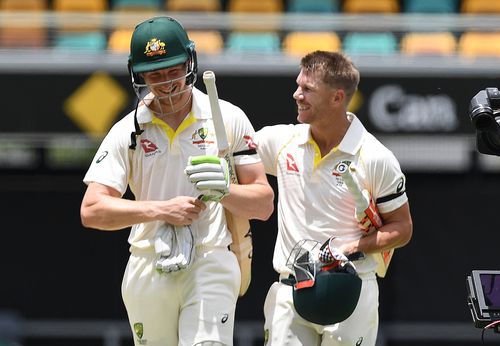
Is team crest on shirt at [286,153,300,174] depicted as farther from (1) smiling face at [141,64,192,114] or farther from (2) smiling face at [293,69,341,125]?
(1) smiling face at [141,64,192,114]

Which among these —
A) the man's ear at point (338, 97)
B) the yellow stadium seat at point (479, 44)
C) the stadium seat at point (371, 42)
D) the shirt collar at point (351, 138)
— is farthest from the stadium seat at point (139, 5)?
the man's ear at point (338, 97)

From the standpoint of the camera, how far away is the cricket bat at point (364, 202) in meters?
5.28

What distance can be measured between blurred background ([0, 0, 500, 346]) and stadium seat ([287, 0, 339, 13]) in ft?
0.04

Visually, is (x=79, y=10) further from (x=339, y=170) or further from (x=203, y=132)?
(x=339, y=170)

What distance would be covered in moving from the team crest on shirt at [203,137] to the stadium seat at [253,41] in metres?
5.24

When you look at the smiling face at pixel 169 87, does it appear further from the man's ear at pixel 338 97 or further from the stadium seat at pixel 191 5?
the stadium seat at pixel 191 5

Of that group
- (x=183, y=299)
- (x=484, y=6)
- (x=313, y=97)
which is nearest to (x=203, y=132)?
(x=313, y=97)

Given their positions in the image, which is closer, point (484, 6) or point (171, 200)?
point (171, 200)

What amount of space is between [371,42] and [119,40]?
7.08ft

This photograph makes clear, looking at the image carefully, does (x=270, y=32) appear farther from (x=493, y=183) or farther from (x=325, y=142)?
(x=325, y=142)

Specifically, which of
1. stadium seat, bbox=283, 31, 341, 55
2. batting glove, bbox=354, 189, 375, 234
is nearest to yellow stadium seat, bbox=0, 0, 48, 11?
stadium seat, bbox=283, 31, 341, 55

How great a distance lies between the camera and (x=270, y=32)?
35.4 ft

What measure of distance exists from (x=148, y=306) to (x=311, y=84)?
46.6 inches

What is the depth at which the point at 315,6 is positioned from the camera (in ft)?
39.4
